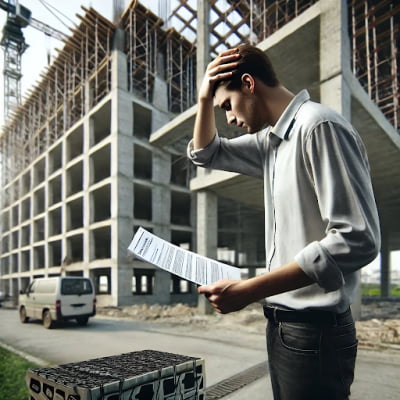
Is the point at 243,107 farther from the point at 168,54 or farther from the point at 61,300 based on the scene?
the point at 168,54

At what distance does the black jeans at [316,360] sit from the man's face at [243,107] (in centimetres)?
72

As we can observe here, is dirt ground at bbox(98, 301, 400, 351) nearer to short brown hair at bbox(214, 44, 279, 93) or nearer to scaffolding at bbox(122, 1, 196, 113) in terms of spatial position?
short brown hair at bbox(214, 44, 279, 93)

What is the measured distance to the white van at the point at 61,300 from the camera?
10.5 meters

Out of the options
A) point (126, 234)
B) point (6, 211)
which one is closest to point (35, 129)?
point (6, 211)

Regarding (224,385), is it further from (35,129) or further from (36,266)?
(35,129)

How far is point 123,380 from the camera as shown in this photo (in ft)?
5.20

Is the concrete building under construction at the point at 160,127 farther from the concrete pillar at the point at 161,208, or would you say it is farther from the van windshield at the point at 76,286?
the van windshield at the point at 76,286

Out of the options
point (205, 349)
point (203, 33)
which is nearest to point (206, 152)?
point (205, 349)

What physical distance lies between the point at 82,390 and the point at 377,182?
15.9 meters

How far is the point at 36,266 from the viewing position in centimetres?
3070

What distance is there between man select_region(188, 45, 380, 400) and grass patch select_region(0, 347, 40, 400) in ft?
12.4

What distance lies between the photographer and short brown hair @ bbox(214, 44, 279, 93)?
1153 millimetres

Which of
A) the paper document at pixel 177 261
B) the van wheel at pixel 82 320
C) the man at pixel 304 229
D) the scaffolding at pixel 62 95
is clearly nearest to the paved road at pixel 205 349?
the van wheel at pixel 82 320

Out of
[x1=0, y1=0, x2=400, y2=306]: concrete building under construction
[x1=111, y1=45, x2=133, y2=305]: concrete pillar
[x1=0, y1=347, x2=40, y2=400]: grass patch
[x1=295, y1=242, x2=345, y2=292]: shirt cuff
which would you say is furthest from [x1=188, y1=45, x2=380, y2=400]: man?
[x1=111, y1=45, x2=133, y2=305]: concrete pillar
